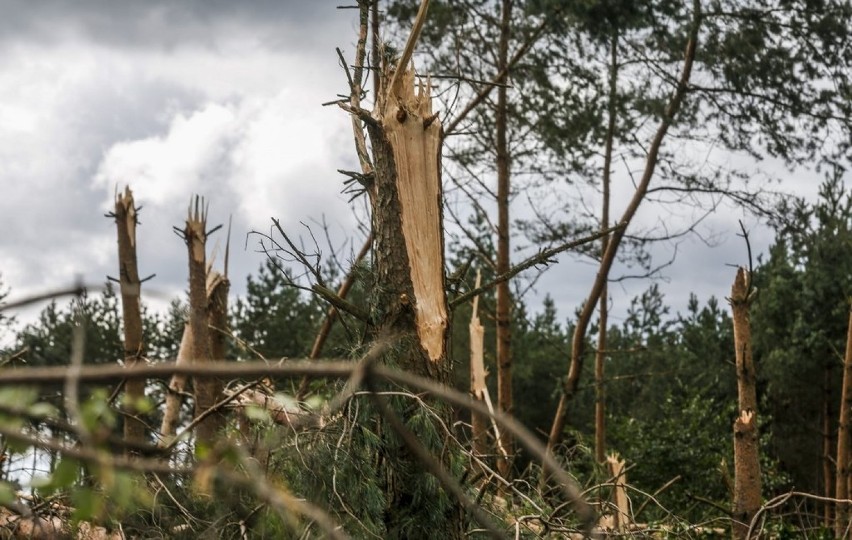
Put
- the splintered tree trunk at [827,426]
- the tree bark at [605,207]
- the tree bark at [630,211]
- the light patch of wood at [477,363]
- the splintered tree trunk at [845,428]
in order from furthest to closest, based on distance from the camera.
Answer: the splintered tree trunk at [827,426]
the splintered tree trunk at [845,428]
the tree bark at [605,207]
the tree bark at [630,211]
the light patch of wood at [477,363]

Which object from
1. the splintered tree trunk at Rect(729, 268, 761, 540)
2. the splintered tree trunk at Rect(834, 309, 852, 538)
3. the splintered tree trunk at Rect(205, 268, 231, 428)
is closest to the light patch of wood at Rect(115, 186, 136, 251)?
the splintered tree trunk at Rect(205, 268, 231, 428)

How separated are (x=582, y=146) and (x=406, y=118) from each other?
285 inches

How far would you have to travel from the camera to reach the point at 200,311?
8.27 m

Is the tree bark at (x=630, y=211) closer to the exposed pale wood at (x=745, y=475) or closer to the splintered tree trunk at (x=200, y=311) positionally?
the exposed pale wood at (x=745, y=475)

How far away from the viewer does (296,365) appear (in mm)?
1046

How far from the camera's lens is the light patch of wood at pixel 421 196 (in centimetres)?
511

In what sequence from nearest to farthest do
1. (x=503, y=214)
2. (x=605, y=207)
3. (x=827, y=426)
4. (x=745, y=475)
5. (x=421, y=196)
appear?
(x=421, y=196)
(x=745, y=475)
(x=503, y=214)
(x=605, y=207)
(x=827, y=426)

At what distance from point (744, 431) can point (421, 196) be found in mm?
3802

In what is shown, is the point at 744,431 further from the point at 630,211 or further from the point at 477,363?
the point at 630,211

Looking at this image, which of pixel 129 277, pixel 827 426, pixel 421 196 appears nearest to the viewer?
pixel 421 196

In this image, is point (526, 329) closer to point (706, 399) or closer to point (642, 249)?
point (706, 399)

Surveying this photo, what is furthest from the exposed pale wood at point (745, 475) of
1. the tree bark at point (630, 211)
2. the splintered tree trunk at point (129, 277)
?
the splintered tree trunk at point (129, 277)

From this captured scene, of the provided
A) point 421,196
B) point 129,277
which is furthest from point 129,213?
point 421,196

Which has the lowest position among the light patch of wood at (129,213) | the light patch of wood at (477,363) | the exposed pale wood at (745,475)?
the exposed pale wood at (745,475)
